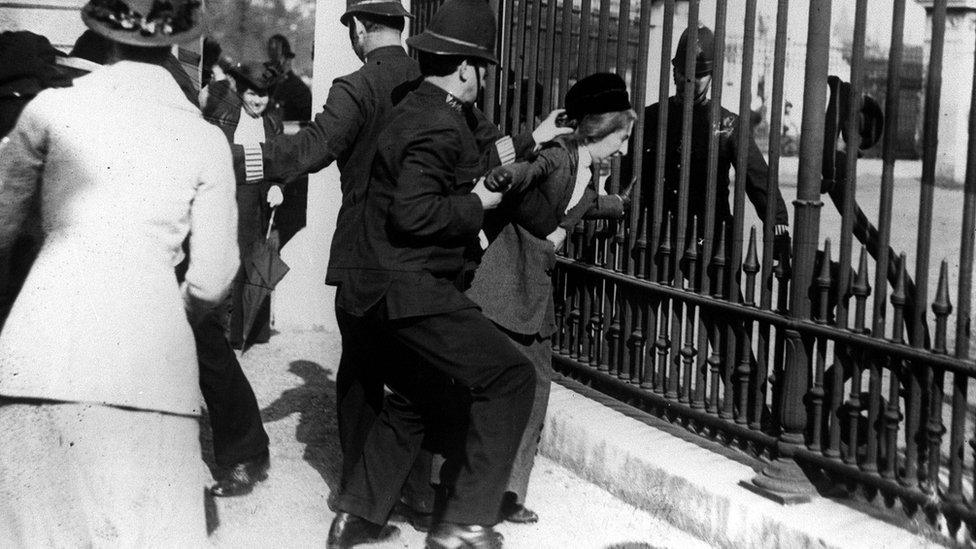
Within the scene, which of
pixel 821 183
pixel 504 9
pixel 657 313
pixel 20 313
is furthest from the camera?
pixel 504 9

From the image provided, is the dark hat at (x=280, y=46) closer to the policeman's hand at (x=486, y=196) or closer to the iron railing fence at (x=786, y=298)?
the iron railing fence at (x=786, y=298)

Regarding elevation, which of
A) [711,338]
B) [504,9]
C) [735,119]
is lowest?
[711,338]

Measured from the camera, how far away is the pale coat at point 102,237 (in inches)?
110

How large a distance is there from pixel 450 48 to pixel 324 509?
191 cm

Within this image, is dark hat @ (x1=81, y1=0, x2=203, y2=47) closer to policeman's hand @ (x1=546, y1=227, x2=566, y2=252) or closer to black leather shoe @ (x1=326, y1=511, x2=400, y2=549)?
policeman's hand @ (x1=546, y1=227, x2=566, y2=252)

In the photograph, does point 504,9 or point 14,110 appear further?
point 504,9

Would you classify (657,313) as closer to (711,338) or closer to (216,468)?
(711,338)

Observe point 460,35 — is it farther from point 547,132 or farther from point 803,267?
point 803,267

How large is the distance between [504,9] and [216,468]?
2.89 meters

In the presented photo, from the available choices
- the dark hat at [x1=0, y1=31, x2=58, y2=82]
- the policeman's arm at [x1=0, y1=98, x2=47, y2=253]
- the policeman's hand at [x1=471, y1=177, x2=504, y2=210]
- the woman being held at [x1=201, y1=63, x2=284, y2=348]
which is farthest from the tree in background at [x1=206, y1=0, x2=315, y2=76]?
the policeman's arm at [x1=0, y1=98, x2=47, y2=253]

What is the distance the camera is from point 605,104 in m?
4.25

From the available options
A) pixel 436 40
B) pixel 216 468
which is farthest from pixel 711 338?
pixel 216 468

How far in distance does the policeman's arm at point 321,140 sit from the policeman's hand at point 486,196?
2.71 feet

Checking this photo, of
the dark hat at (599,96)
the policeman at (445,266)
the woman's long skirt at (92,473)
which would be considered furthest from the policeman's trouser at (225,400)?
the dark hat at (599,96)
